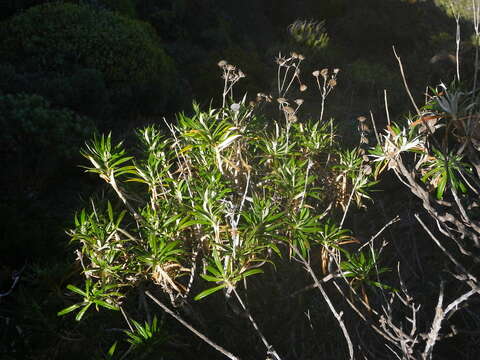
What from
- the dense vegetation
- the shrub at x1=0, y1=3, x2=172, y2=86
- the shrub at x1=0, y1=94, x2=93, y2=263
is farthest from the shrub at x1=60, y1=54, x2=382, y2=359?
the shrub at x1=0, y1=3, x2=172, y2=86

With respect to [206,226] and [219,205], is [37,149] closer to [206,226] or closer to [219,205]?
[206,226]

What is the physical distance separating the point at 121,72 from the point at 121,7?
2823 mm

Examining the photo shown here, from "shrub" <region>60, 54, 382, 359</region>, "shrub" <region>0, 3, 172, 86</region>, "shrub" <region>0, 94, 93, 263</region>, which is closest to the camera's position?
"shrub" <region>60, 54, 382, 359</region>

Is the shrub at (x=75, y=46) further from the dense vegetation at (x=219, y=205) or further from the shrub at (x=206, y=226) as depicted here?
the shrub at (x=206, y=226)

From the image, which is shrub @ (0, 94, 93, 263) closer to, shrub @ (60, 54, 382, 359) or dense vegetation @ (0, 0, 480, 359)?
dense vegetation @ (0, 0, 480, 359)

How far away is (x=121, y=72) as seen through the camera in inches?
265

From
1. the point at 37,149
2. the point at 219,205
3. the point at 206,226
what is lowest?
the point at 37,149

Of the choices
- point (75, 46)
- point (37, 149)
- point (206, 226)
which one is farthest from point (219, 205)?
point (75, 46)

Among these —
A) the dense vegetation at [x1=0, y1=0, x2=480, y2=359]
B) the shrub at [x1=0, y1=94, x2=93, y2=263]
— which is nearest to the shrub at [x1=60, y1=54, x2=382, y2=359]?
the dense vegetation at [x1=0, y1=0, x2=480, y2=359]

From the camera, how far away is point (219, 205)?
2.52m

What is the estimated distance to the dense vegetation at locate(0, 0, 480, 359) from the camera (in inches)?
91.7

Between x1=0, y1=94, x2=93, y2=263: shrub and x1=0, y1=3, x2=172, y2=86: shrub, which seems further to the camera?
x1=0, y1=3, x2=172, y2=86: shrub

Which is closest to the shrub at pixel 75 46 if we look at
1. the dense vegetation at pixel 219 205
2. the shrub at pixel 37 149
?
the dense vegetation at pixel 219 205

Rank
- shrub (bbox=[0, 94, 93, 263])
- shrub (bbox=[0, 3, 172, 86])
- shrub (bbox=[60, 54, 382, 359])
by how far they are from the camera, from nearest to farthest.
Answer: shrub (bbox=[60, 54, 382, 359]) → shrub (bbox=[0, 94, 93, 263]) → shrub (bbox=[0, 3, 172, 86])
